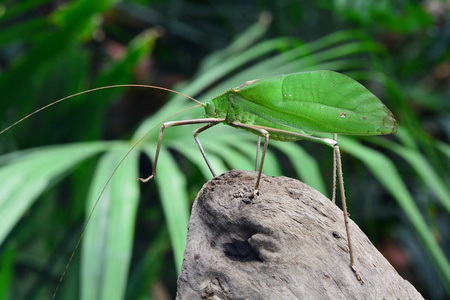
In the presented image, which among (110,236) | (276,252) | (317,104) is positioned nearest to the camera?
(276,252)

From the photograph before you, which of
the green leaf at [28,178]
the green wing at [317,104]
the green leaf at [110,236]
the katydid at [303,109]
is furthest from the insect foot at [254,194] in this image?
the green leaf at [28,178]

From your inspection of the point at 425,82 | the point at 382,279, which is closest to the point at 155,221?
the point at 382,279

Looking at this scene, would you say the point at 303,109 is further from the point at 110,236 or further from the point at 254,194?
the point at 110,236

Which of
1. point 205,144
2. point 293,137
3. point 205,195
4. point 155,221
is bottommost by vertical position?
point 205,195

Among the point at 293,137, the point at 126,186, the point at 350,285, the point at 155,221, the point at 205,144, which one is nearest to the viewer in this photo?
the point at 350,285

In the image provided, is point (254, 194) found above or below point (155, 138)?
below

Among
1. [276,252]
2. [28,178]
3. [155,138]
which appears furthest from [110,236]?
[276,252]

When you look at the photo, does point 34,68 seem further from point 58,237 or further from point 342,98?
point 342,98
